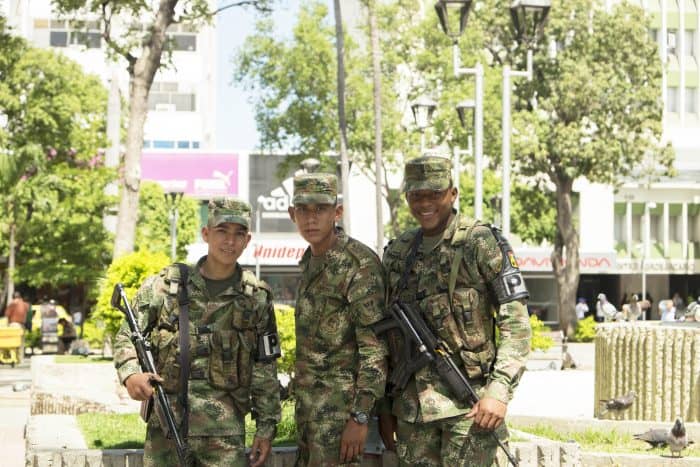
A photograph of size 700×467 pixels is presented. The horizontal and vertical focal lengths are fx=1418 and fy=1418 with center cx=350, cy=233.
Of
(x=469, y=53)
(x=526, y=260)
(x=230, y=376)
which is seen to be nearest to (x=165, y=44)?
(x=230, y=376)

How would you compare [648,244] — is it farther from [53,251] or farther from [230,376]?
[230,376]

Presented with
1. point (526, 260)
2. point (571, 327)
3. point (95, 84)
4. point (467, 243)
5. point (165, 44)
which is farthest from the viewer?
point (526, 260)

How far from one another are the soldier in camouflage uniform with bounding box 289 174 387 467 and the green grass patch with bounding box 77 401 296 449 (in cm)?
186

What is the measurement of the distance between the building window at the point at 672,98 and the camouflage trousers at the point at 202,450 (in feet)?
205

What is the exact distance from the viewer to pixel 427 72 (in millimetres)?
44438

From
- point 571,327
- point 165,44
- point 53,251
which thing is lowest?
point 571,327

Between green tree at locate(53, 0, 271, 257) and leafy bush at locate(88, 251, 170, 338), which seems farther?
green tree at locate(53, 0, 271, 257)

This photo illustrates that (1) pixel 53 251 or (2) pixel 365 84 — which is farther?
(2) pixel 365 84

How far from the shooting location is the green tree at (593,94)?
40.4 metres

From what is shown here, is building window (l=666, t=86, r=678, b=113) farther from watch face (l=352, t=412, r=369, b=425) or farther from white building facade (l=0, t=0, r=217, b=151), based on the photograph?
watch face (l=352, t=412, r=369, b=425)

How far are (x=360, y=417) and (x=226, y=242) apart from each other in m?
0.96

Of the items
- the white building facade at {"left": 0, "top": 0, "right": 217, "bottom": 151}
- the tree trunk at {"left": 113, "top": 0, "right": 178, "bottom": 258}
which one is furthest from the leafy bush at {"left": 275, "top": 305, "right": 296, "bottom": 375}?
the white building facade at {"left": 0, "top": 0, "right": 217, "bottom": 151}

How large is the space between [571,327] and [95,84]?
18.0 meters

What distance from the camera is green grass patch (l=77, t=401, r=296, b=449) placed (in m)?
8.67
